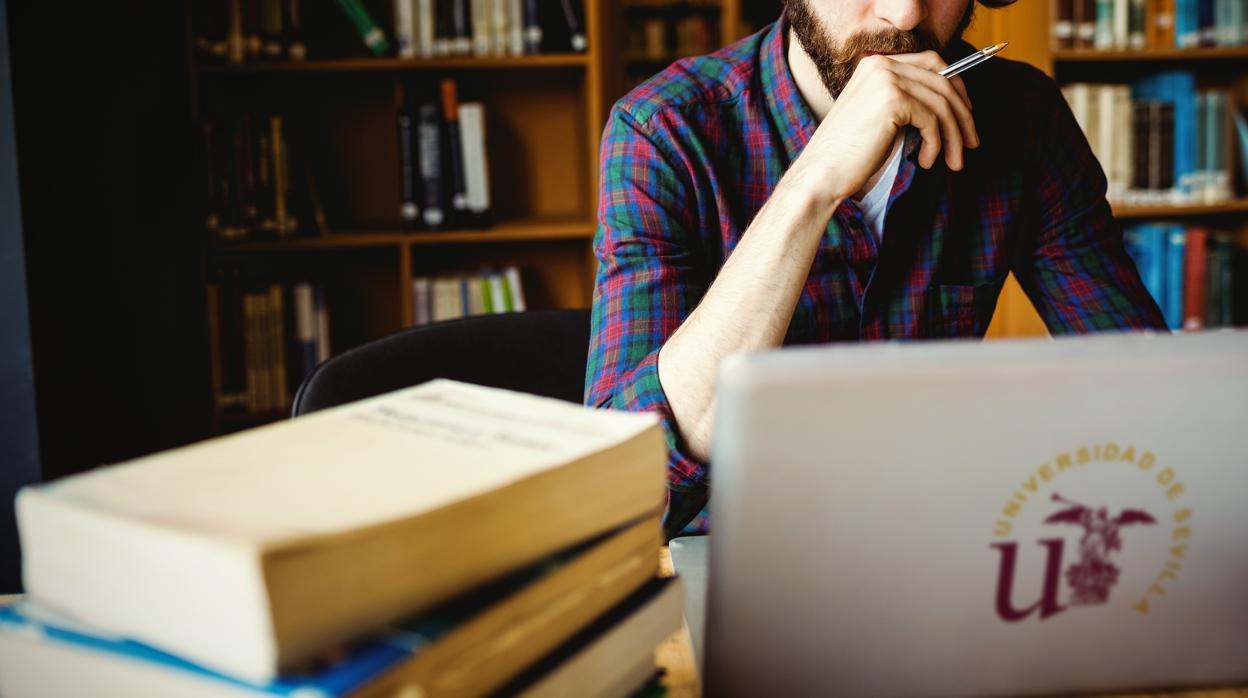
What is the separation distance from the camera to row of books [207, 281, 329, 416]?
2371 mm

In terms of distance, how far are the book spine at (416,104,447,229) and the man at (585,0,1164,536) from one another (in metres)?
1.19

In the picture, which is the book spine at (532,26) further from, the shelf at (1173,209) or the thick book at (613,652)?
the thick book at (613,652)

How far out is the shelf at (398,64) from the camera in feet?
7.55

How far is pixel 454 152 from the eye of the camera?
93.6 inches

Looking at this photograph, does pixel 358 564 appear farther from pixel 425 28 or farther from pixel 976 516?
pixel 425 28

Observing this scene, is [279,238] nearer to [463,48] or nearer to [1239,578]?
[463,48]

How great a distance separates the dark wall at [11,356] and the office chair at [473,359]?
891mm

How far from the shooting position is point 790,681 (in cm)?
49

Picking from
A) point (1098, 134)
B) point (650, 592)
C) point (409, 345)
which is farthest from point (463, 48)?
point (650, 592)

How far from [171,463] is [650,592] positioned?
9.4 inches

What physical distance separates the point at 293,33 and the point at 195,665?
2204 millimetres

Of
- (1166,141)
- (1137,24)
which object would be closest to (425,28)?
(1137,24)

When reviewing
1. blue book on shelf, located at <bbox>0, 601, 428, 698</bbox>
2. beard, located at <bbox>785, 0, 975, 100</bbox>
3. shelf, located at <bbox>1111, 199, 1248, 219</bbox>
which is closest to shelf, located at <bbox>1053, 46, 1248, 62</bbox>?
shelf, located at <bbox>1111, 199, 1248, 219</bbox>

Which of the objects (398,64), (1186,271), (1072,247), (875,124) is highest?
(398,64)
